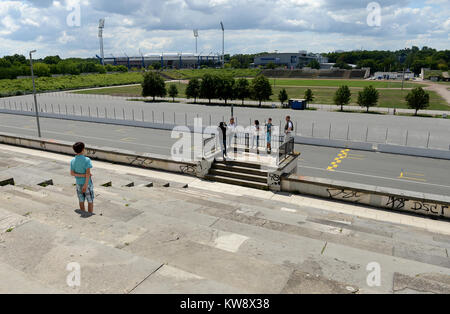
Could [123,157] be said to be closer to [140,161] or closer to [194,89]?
[140,161]

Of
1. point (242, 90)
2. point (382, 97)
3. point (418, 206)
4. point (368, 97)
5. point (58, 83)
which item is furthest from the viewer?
point (58, 83)

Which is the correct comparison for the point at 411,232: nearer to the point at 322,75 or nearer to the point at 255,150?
the point at 255,150

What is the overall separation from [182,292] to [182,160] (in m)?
13.8

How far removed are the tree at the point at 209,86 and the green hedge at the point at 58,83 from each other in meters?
46.1

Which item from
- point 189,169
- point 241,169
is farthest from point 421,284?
point 189,169

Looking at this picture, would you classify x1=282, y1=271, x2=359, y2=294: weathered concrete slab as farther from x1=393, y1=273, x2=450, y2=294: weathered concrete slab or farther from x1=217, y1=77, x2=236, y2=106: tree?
x1=217, y1=77, x2=236, y2=106: tree

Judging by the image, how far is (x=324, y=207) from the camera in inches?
529

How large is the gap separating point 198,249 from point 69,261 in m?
2.09

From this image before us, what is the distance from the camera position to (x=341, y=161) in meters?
25.1

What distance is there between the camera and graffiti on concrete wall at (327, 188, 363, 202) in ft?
45.8

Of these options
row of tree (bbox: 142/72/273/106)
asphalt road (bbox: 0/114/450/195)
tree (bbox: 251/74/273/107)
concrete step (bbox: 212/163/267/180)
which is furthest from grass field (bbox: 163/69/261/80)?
concrete step (bbox: 212/163/267/180)

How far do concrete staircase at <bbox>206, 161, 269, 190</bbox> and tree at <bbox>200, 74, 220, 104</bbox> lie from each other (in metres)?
47.7

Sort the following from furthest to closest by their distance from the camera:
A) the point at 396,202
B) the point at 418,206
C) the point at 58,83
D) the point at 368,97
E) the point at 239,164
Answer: the point at 58,83 < the point at 368,97 < the point at 239,164 < the point at 396,202 < the point at 418,206
